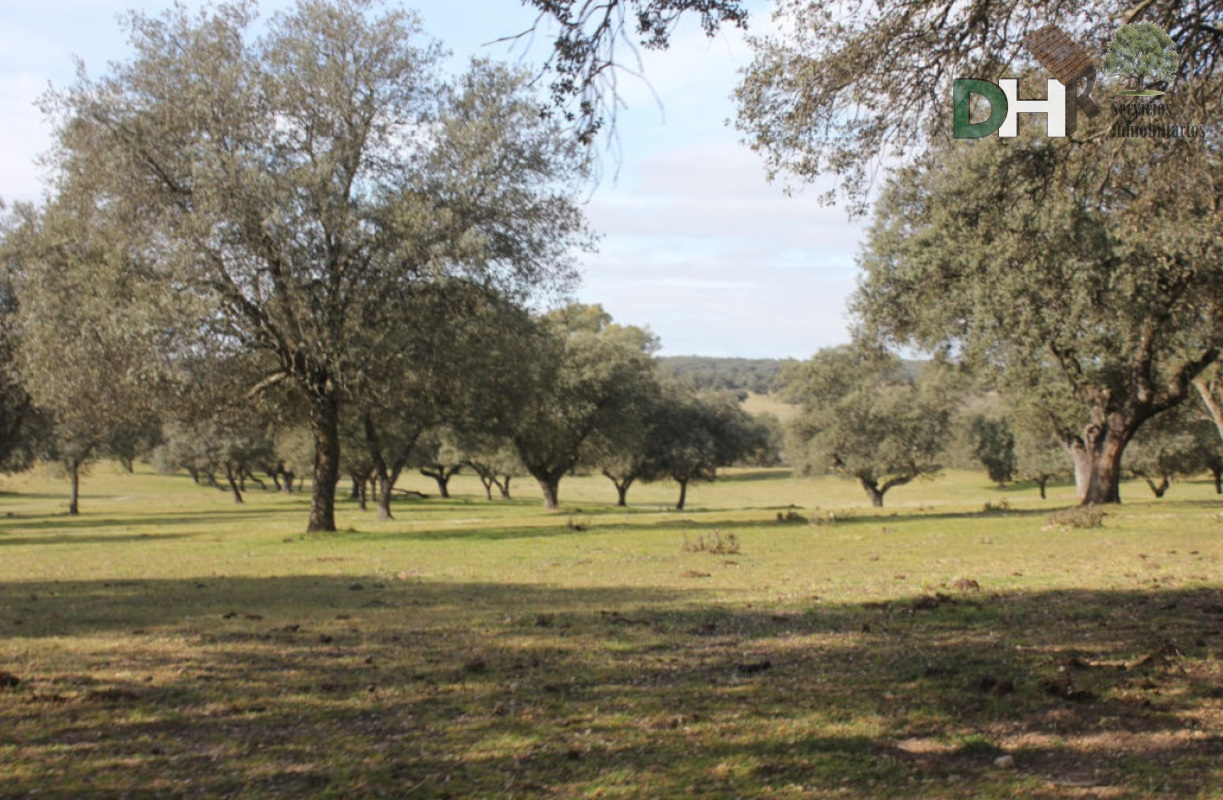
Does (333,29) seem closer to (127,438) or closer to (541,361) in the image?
(541,361)

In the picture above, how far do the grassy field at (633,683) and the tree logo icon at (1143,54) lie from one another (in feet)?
17.4

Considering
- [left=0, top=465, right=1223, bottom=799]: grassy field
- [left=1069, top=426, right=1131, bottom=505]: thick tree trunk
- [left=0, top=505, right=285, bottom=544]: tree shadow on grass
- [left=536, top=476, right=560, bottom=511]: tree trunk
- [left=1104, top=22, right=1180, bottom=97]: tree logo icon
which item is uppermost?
[left=1104, top=22, right=1180, bottom=97]: tree logo icon

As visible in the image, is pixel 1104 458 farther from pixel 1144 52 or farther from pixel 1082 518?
pixel 1144 52

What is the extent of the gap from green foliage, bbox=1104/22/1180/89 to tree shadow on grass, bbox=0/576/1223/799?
17.5ft

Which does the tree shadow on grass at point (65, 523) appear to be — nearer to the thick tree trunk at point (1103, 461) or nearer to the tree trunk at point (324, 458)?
the tree trunk at point (324, 458)

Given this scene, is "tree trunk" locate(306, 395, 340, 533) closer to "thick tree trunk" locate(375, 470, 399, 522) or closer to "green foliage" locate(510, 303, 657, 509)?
"green foliage" locate(510, 303, 657, 509)

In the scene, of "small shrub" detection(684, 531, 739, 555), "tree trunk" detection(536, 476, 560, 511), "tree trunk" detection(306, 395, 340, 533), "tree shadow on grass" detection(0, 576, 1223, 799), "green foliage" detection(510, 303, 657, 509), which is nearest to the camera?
"tree shadow on grass" detection(0, 576, 1223, 799)

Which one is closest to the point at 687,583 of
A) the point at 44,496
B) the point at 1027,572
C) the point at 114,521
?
the point at 1027,572

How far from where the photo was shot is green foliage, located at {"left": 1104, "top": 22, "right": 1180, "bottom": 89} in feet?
30.3

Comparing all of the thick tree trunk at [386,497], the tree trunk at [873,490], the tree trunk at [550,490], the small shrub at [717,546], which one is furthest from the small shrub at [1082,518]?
the tree trunk at [873,490]

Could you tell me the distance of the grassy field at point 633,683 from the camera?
489 cm

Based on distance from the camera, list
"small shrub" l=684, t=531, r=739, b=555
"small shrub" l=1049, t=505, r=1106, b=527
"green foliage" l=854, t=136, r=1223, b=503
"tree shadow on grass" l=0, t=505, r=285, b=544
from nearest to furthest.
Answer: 1. "green foliage" l=854, t=136, r=1223, b=503
2. "small shrub" l=684, t=531, r=739, b=555
3. "small shrub" l=1049, t=505, r=1106, b=527
4. "tree shadow on grass" l=0, t=505, r=285, b=544

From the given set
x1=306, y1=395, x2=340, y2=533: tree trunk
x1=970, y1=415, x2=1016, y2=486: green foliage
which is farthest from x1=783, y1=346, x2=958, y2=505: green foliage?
x1=306, y1=395, x2=340, y2=533: tree trunk

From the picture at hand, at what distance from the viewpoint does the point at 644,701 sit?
638cm
